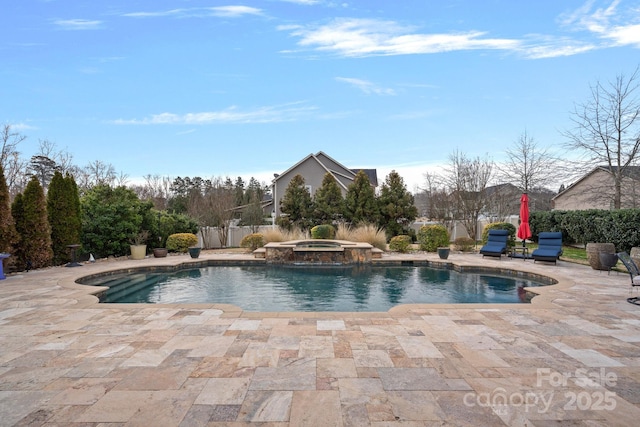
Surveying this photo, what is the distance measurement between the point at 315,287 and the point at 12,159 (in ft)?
67.7

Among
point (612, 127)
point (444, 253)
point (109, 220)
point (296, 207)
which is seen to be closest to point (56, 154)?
point (109, 220)

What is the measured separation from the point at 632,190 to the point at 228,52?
18965 millimetres

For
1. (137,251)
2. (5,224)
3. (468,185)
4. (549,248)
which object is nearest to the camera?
(5,224)

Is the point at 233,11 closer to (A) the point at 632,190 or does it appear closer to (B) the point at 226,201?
(B) the point at 226,201

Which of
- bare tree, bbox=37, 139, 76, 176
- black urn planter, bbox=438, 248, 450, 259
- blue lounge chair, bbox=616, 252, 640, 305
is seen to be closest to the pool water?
black urn planter, bbox=438, 248, 450, 259

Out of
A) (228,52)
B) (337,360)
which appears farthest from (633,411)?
(228,52)

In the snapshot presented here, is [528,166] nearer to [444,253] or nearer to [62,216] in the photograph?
[444,253]

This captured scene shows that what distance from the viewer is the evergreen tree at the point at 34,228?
10.3 metres

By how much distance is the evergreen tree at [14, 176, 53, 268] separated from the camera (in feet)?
33.9

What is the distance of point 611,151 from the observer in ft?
52.2

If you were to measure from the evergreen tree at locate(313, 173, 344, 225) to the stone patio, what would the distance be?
14.4 meters

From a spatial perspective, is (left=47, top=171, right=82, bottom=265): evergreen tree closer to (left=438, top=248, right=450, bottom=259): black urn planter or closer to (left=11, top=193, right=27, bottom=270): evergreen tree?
(left=11, top=193, right=27, bottom=270): evergreen tree

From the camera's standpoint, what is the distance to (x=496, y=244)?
12812 mm

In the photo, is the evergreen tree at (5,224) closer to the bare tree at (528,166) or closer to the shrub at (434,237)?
the shrub at (434,237)
